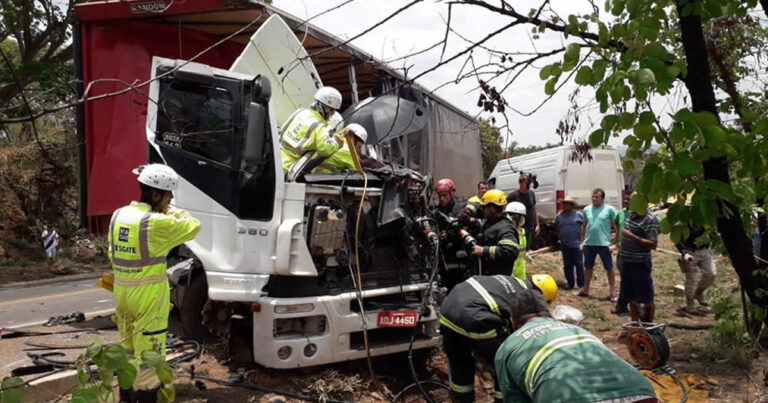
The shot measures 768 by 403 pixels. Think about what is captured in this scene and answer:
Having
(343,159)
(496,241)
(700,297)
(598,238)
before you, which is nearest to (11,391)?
(343,159)

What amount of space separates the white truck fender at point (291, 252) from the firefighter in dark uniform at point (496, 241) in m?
1.59

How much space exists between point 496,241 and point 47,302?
22.2 ft

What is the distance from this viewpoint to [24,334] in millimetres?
5809

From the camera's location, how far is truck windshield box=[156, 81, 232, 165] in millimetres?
4590

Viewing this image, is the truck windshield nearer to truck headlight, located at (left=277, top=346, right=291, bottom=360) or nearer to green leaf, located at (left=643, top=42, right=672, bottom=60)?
truck headlight, located at (left=277, top=346, right=291, bottom=360)

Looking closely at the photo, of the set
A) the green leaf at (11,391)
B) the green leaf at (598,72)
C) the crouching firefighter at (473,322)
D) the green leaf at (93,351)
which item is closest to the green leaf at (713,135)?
the green leaf at (598,72)

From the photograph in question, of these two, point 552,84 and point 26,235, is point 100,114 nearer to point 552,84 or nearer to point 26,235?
point 552,84

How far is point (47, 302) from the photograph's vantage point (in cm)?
848

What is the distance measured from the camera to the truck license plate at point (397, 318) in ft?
14.8

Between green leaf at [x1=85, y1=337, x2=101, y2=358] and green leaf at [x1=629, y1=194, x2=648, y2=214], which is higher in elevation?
green leaf at [x1=629, y1=194, x2=648, y2=214]

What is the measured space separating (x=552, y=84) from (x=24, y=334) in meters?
5.75

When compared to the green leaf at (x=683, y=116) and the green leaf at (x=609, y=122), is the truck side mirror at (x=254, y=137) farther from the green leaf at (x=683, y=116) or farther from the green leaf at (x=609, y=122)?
the green leaf at (x=683, y=116)

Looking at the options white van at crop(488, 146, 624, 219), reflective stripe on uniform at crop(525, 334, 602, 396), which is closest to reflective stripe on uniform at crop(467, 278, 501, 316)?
reflective stripe on uniform at crop(525, 334, 602, 396)

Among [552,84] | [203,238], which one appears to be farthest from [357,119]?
[552,84]
